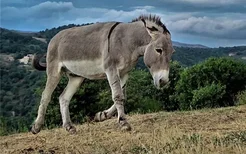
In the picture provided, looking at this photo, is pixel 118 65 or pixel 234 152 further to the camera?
pixel 118 65

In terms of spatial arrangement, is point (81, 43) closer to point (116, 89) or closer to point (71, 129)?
point (116, 89)

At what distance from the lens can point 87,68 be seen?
10867 millimetres

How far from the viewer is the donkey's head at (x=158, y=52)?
9.60 m

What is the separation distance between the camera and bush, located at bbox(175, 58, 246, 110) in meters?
28.8

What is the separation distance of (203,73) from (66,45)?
19.3 m

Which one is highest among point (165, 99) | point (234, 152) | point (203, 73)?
point (234, 152)

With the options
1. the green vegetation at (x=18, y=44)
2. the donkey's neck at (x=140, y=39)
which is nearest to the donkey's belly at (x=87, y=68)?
the donkey's neck at (x=140, y=39)

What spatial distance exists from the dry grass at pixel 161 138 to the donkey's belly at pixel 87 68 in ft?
3.89

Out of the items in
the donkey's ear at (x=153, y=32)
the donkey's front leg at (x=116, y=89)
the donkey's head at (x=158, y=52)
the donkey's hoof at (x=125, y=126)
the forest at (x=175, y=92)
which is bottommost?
the forest at (x=175, y=92)

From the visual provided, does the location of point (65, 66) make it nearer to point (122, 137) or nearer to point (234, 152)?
point (122, 137)

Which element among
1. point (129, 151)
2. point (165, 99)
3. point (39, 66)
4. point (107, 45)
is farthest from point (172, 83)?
point (129, 151)

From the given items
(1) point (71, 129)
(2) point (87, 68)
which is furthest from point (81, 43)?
(1) point (71, 129)

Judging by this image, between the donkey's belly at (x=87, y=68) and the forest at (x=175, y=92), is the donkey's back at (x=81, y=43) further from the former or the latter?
the forest at (x=175, y=92)

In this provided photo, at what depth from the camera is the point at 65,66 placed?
11531 mm
